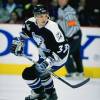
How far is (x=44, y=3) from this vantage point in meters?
6.86

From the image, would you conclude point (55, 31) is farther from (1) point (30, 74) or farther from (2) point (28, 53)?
(2) point (28, 53)

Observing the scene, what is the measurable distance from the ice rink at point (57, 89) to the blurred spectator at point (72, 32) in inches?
18.1

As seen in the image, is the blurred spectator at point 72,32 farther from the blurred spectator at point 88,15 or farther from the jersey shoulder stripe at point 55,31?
the jersey shoulder stripe at point 55,31

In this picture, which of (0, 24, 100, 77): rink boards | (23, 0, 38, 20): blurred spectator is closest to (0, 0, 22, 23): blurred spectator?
(23, 0, 38, 20): blurred spectator

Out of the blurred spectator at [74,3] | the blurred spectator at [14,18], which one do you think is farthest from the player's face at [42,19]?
the blurred spectator at [74,3]

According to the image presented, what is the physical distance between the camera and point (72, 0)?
23.4ft

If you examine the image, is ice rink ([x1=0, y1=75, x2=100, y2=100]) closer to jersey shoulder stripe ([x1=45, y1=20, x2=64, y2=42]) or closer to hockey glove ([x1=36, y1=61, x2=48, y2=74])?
hockey glove ([x1=36, y1=61, x2=48, y2=74])

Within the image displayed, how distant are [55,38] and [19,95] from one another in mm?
1004

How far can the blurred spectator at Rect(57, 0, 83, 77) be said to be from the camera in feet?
20.4

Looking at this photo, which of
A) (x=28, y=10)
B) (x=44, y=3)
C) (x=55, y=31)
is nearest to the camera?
(x=55, y=31)

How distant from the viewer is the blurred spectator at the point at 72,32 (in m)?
6.23

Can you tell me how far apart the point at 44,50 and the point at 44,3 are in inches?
101

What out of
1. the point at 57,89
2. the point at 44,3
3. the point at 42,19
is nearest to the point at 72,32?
the point at 44,3

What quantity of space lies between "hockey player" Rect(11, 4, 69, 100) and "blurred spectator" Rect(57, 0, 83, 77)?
5.91 ft
